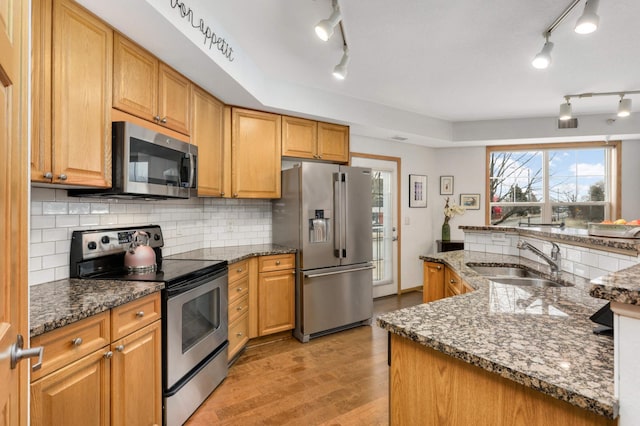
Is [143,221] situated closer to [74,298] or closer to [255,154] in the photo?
[74,298]

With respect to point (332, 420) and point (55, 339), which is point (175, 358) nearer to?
point (55, 339)

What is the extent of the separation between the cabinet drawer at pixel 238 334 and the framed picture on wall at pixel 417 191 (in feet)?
9.86

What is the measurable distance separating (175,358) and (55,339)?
754 millimetres

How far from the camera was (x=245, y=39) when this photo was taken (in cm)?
239

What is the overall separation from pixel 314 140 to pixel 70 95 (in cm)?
229

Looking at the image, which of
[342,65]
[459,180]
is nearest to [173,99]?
[342,65]

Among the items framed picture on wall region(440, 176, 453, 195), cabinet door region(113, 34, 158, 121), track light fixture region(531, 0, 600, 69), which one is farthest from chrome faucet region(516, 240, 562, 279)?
framed picture on wall region(440, 176, 453, 195)

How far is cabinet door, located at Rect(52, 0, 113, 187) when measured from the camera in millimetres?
1453

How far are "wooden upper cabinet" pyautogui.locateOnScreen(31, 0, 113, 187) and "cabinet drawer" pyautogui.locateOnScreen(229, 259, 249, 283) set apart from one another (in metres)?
1.15

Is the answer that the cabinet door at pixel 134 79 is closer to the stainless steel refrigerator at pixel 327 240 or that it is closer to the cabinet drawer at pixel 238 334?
the stainless steel refrigerator at pixel 327 240

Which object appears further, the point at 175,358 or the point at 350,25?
the point at 350,25

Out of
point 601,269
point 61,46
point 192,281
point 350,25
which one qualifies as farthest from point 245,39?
point 601,269

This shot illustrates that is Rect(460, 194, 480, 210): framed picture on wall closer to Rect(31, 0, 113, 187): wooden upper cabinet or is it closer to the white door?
the white door

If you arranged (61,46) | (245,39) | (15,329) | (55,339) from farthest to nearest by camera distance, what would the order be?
(245,39) → (61,46) → (55,339) → (15,329)
